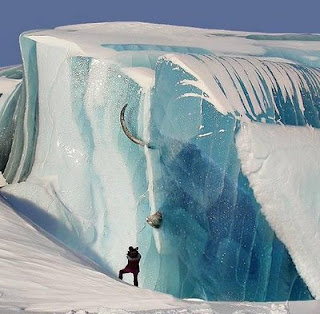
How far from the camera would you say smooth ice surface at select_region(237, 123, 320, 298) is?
9.04 feet

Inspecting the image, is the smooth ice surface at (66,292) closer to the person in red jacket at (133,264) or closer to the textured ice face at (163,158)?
the person in red jacket at (133,264)

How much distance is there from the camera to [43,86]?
125 inches

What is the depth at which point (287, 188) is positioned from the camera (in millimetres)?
2760

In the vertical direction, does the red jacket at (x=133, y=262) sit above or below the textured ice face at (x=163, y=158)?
below

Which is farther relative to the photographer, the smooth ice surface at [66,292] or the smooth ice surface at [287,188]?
the smooth ice surface at [287,188]

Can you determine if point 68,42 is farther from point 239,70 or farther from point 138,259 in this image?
point 138,259

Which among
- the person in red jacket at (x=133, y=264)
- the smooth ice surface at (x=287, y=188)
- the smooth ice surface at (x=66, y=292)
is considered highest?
the smooth ice surface at (x=287, y=188)

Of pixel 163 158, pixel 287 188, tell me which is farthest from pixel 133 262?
pixel 287 188

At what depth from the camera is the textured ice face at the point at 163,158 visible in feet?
9.11

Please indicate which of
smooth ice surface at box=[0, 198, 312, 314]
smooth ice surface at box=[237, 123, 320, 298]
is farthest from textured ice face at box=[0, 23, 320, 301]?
smooth ice surface at box=[0, 198, 312, 314]

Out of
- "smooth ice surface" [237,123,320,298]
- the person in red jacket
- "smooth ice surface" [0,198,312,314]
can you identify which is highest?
"smooth ice surface" [237,123,320,298]

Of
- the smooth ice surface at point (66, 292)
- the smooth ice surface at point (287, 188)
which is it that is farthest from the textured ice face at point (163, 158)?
the smooth ice surface at point (66, 292)

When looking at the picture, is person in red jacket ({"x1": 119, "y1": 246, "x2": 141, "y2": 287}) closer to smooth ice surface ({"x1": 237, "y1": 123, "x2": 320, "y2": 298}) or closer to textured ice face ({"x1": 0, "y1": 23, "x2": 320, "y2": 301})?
textured ice face ({"x1": 0, "y1": 23, "x2": 320, "y2": 301})

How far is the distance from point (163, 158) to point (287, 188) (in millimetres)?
415
